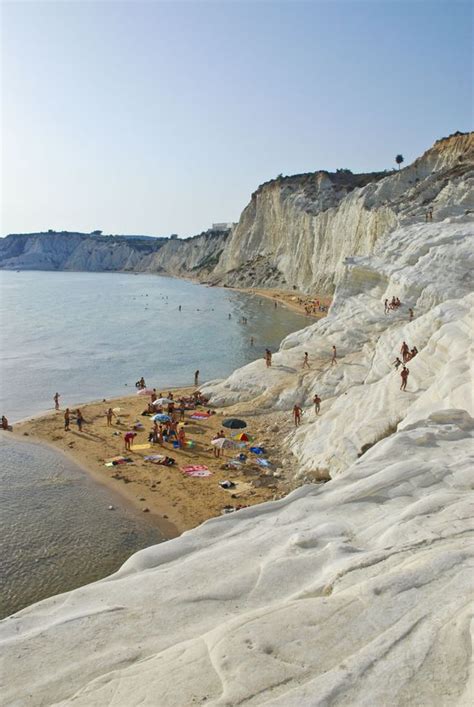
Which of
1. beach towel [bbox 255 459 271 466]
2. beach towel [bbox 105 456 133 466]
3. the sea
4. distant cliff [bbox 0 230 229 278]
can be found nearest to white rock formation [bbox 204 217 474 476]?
beach towel [bbox 255 459 271 466]

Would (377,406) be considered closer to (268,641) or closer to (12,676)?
(268,641)

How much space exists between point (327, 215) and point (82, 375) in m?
46.9

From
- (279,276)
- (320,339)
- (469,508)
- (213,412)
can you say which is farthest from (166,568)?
(279,276)

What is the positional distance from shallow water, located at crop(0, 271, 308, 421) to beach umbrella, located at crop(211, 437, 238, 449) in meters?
11.7

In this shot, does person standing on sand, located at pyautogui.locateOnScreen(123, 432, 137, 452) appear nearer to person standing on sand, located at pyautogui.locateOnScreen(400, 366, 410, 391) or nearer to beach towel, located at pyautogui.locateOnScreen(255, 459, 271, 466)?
beach towel, located at pyautogui.locateOnScreen(255, 459, 271, 466)

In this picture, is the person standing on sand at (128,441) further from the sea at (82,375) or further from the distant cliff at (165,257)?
the distant cliff at (165,257)

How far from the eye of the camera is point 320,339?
99.7 feet

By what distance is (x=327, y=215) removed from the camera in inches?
2874

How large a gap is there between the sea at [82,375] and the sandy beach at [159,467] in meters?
0.70

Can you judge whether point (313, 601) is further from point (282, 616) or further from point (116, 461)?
point (116, 461)

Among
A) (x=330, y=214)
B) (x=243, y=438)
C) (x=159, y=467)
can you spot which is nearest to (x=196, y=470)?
(x=159, y=467)

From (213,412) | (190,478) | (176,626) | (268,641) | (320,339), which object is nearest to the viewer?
(268,641)

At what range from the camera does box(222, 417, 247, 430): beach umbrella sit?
22922mm

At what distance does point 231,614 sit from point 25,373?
108 feet
